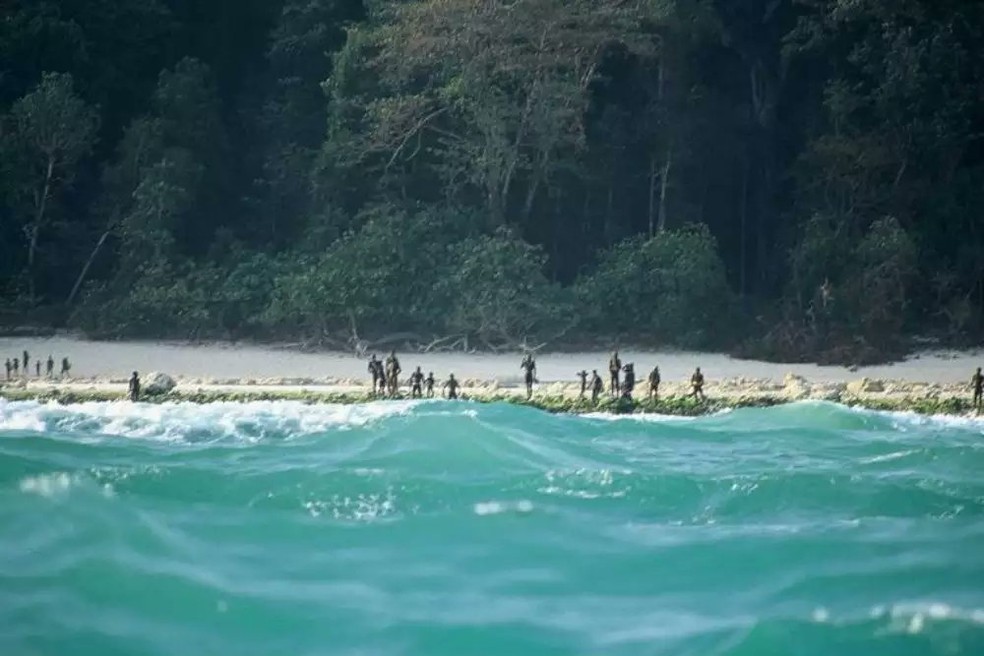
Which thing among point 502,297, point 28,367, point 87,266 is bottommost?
point 28,367

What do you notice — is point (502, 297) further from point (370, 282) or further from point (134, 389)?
point (134, 389)

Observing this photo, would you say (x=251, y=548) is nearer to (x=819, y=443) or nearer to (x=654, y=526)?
(x=654, y=526)

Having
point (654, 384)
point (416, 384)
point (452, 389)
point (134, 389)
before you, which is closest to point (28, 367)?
point (134, 389)

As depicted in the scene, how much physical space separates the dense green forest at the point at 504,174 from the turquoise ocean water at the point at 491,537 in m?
7.85

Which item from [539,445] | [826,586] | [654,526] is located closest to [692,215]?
[539,445]

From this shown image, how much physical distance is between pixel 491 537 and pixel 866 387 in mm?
11533

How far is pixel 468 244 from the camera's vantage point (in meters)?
27.8

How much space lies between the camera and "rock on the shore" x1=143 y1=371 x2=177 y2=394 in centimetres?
2230

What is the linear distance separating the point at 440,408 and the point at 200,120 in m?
13.6

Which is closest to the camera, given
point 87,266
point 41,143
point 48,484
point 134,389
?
point 48,484

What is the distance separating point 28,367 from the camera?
25.7 metres

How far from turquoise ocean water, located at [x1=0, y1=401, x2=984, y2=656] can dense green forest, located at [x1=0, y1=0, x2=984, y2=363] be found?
785 cm

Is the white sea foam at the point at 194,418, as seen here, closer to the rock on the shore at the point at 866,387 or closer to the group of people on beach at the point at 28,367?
the group of people on beach at the point at 28,367

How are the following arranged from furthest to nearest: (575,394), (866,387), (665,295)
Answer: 1. (665,295)
2. (866,387)
3. (575,394)
